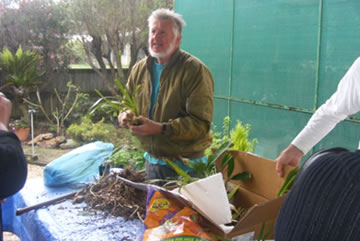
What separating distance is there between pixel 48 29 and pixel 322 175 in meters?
10.4

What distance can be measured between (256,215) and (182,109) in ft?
4.04

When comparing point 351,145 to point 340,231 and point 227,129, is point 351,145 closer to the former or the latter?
point 227,129

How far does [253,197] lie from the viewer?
167 centimetres

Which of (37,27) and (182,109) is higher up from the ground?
(37,27)

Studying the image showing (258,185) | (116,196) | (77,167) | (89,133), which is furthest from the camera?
(89,133)

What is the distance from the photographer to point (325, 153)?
70 cm

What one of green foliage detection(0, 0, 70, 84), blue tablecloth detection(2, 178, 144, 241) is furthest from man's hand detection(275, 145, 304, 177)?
green foliage detection(0, 0, 70, 84)

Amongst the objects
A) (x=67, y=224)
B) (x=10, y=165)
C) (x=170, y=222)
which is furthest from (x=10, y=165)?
(x=67, y=224)

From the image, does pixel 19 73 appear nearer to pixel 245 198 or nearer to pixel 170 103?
pixel 170 103

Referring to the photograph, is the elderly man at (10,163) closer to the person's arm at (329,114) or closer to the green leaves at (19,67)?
the person's arm at (329,114)

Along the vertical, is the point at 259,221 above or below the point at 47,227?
above

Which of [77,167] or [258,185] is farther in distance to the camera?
[77,167]

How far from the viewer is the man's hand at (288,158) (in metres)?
1.55

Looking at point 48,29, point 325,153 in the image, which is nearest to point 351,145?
point 325,153
